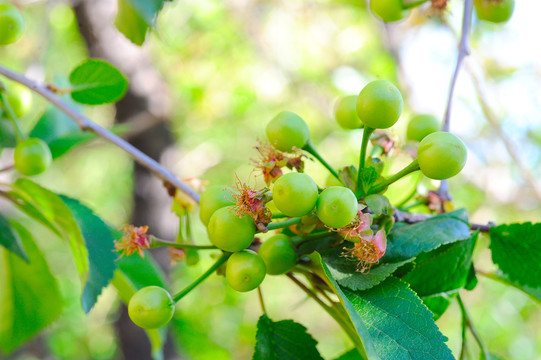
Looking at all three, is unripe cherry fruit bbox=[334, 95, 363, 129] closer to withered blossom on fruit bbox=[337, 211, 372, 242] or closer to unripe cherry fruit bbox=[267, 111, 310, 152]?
unripe cherry fruit bbox=[267, 111, 310, 152]

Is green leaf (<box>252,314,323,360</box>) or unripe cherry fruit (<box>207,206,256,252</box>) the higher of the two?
unripe cherry fruit (<box>207,206,256,252</box>)

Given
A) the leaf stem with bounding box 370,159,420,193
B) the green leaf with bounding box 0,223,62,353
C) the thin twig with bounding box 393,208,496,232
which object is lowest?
the green leaf with bounding box 0,223,62,353

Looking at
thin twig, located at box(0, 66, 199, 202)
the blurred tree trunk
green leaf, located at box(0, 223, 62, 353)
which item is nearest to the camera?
thin twig, located at box(0, 66, 199, 202)

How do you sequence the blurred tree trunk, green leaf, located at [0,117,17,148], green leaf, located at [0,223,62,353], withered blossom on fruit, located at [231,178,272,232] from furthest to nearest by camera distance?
the blurred tree trunk → green leaf, located at [0,223,62,353] → green leaf, located at [0,117,17,148] → withered blossom on fruit, located at [231,178,272,232]

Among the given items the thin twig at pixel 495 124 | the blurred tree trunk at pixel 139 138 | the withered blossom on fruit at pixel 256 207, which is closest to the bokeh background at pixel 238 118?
the blurred tree trunk at pixel 139 138

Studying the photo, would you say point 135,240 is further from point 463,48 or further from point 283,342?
point 463,48

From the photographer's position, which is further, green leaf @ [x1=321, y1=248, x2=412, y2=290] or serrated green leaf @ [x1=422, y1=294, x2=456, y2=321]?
serrated green leaf @ [x1=422, y1=294, x2=456, y2=321]

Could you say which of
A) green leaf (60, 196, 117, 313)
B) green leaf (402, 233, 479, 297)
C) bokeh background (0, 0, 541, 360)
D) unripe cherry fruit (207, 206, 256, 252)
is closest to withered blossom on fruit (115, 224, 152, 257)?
green leaf (60, 196, 117, 313)
